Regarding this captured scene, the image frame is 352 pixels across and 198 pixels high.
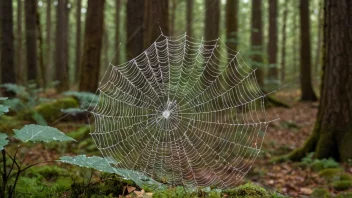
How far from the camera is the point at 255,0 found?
16203 millimetres

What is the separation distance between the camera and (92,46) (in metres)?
10.3

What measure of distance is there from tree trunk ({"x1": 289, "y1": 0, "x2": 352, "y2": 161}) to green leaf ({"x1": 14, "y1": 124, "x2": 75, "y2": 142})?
590 cm

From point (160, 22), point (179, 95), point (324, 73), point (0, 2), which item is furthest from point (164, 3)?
point (0, 2)

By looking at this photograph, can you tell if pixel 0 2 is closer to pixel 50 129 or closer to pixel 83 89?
pixel 83 89

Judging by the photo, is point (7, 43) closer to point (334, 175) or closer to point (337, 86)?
point (337, 86)

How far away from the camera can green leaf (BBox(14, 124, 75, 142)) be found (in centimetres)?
268

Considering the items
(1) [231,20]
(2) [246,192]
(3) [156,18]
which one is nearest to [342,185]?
(2) [246,192]

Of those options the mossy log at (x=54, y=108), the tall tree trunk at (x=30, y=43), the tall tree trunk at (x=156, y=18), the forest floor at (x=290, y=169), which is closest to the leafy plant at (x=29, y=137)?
the forest floor at (x=290, y=169)

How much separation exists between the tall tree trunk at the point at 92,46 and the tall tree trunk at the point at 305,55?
9351 mm

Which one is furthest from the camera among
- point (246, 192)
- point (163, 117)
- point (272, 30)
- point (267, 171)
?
point (272, 30)

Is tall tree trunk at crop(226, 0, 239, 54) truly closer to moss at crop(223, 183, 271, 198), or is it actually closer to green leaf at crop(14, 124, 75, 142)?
moss at crop(223, 183, 271, 198)

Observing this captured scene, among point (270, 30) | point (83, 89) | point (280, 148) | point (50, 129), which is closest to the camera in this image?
point (50, 129)

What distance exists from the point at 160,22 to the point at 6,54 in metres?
A: 6.47

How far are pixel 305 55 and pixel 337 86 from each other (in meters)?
9.60
